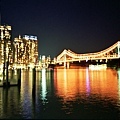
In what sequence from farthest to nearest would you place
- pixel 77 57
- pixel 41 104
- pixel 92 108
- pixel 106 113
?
pixel 77 57 < pixel 41 104 < pixel 92 108 < pixel 106 113

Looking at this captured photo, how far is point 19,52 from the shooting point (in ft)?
405

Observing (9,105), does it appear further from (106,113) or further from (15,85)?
(15,85)

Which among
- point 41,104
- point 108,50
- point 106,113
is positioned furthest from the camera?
point 108,50

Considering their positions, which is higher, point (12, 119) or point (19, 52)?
point (19, 52)

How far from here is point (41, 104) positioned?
13.8 metres

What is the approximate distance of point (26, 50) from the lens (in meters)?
130

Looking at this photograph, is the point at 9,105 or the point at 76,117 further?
the point at 9,105

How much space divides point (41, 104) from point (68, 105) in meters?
1.33

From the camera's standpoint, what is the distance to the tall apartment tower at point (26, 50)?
120 meters

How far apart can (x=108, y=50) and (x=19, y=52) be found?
149 ft

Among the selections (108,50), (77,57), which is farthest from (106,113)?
(77,57)

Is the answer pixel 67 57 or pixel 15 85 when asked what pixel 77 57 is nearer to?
pixel 67 57

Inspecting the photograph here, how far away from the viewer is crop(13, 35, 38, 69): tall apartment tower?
12031 cm

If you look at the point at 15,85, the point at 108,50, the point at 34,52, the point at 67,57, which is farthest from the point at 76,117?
the point at 34,52
